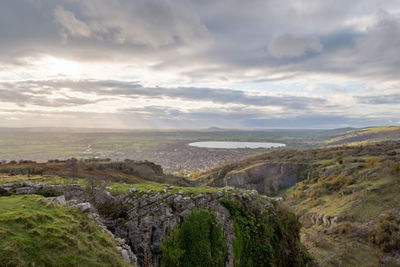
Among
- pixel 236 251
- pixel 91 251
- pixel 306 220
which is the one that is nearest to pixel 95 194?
pixel 91 251

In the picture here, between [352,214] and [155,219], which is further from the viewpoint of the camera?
[352,214]

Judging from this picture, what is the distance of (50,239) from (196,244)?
750 cm

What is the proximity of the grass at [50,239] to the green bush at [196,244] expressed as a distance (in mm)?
3739

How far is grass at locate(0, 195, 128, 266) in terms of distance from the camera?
7.40 metres

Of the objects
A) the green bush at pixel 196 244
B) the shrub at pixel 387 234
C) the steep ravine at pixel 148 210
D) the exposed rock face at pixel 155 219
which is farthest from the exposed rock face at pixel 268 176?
the green bush at pixel 196 244

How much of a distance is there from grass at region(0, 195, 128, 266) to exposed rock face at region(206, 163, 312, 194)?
52531mm

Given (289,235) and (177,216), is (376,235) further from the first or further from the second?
(177,216)

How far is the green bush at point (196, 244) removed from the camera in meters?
12.8

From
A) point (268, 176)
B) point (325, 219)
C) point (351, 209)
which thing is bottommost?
point (268, 176)

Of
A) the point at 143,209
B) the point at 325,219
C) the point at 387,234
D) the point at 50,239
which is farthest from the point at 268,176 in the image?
the point at 50,239

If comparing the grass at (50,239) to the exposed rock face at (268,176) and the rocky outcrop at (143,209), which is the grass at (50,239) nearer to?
the rocky outcrop at (143,209)

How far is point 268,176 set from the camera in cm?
6044

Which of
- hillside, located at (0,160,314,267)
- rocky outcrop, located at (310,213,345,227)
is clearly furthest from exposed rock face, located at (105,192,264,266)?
rocky outcrop, located at (310,213,345,227)

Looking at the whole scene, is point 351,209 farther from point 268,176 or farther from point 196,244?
point 268,176
